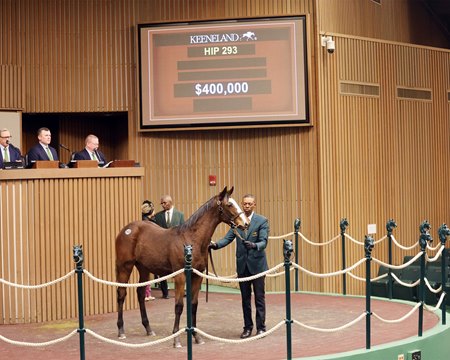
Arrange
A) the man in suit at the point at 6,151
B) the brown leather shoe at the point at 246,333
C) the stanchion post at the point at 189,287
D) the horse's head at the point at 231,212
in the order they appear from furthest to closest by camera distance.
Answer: the man in suit at the point at 6,151 → the brown leather shoe at the point at 246,333 → the horse's head at the point at 231,212 → the stanchion post at the point at 189,287

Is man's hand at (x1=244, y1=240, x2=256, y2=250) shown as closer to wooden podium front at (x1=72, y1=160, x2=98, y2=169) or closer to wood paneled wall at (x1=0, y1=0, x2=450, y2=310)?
wooden podium front at (x1=72, y1=160, x2=98, y2=169)

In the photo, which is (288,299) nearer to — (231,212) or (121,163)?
(231,212)

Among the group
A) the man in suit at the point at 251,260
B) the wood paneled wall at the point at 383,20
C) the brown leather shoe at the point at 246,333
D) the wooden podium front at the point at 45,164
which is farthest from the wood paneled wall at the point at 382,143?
the brown leather shoe at the point at 246,333

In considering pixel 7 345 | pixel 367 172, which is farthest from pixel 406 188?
pixel 7 345

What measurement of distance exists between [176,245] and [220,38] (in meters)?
6.70

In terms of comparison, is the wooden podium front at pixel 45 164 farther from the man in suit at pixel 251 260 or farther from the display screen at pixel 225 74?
the display screen at pixel 225 74

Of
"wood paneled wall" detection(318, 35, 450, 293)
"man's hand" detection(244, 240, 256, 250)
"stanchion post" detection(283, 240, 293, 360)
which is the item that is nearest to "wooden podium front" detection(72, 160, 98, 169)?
"man's hand" detection(244, 240, 256, 250)

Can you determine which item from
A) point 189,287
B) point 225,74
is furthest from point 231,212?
point 225,74

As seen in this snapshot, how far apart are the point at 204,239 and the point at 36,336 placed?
8.36 ft

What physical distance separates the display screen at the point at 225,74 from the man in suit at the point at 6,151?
13.1 ft

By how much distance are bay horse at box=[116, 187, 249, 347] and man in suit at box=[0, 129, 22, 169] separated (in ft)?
8.50

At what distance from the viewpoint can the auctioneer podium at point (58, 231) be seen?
Result: 13062mm

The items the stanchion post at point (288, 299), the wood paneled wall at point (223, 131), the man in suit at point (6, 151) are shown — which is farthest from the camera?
the wood paneled wall at point (223, 131)

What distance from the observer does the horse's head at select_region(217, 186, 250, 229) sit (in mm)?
11046
